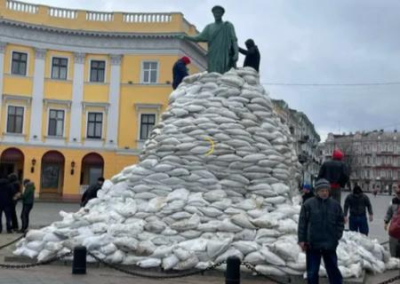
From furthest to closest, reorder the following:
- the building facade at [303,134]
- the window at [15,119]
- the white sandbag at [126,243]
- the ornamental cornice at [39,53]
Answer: the building facade at [303,134]
the ornamental cornice at [39,53]
the window at [15,119]
the white sandbag at [126,243]

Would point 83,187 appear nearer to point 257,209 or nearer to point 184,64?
point 184,64

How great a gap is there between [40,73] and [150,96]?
6243 millimetres

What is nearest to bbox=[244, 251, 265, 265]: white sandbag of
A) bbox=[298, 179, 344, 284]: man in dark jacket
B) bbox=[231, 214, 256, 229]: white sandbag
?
bbox=[231, 214, 256, 229]: white sandbag

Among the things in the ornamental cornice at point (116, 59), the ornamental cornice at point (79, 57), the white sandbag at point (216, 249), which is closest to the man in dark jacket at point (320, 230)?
the white sandbag at point (216, 249)

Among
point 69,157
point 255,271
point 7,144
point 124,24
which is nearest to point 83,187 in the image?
point 69,157

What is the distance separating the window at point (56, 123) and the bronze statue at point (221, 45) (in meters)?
22.1

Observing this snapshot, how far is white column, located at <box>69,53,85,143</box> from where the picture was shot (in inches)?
1320

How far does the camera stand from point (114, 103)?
34.0m

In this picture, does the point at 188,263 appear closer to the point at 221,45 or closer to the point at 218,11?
the point at 221,45

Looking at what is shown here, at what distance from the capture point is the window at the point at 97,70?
3425cm

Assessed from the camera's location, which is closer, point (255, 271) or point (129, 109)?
point (255, 271)

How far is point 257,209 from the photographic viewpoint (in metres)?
9.91

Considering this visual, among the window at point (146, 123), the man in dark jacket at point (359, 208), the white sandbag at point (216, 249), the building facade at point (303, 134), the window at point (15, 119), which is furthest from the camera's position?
the building facade at point (303, 134)

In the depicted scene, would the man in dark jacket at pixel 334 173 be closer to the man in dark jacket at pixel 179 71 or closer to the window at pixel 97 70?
the man in dark jacket at pixel 179 71
